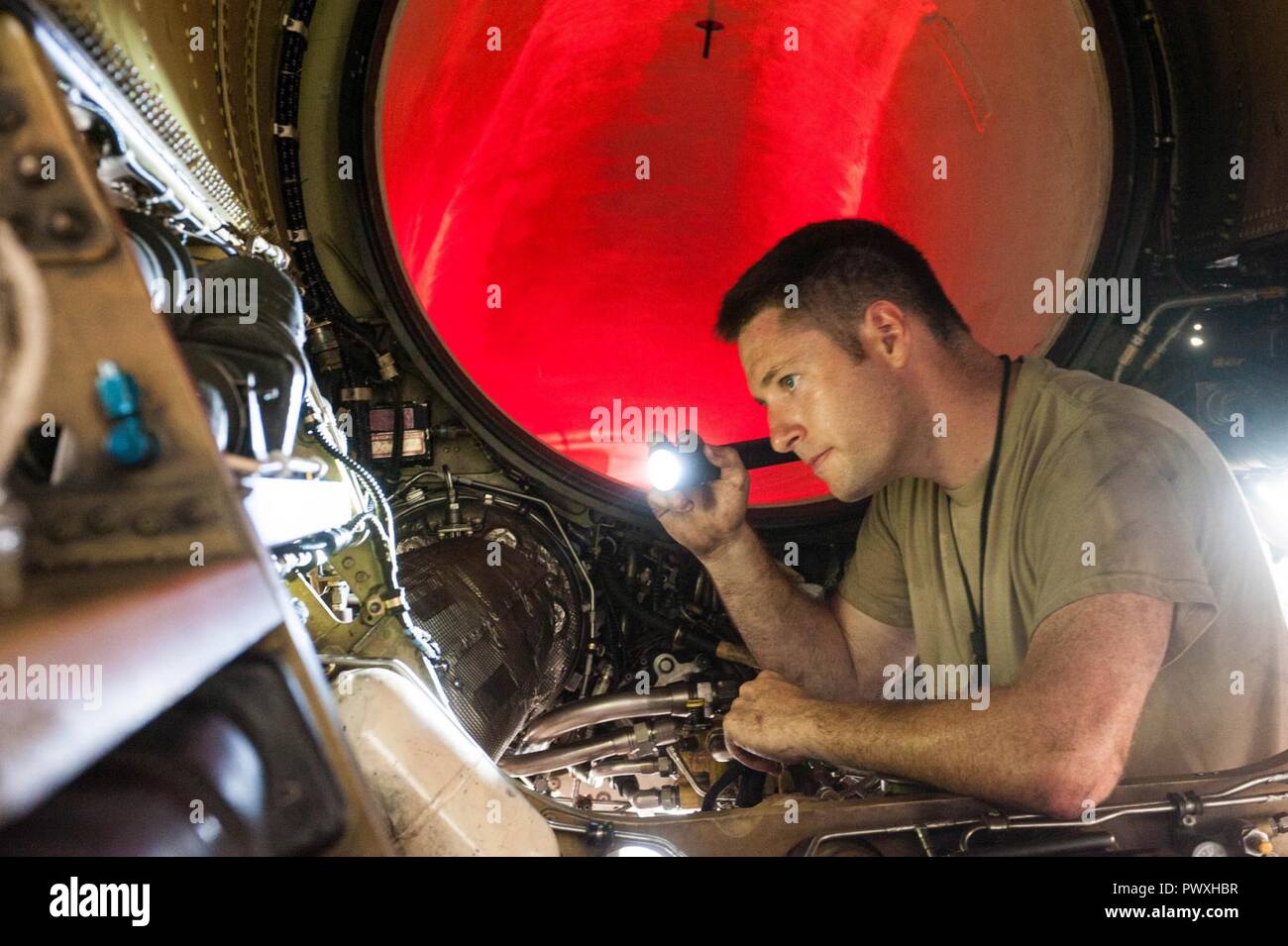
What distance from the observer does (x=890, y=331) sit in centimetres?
219

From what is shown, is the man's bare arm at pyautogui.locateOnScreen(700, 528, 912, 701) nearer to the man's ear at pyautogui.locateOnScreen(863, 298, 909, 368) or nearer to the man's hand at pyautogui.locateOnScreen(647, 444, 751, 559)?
the man's hand at pyautogui.locateOnScreen(647, 444, 751, 559)

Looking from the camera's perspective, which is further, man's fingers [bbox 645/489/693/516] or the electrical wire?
man's fingers [bbox 645/489/693/516]

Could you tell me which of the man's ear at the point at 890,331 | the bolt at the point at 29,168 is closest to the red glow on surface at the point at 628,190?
the man's ear at the point at 890,331

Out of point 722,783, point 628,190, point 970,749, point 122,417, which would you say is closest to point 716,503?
point 722,783

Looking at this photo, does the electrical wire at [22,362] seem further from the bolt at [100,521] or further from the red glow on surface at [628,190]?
the red glow on surface at [628,190]

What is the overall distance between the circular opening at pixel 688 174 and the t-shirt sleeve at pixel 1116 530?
0.83 m

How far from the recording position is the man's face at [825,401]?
A: 2191 mm

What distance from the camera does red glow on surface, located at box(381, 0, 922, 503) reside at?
2.81m

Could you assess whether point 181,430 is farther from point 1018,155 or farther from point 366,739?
point 1018,155

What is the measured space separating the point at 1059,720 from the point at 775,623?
88 centimetres

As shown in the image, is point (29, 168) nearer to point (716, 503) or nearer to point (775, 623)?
point (716, 503)

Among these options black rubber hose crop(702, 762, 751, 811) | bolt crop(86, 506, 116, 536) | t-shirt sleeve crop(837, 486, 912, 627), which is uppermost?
bolt crop(86, 506, 116, 536)

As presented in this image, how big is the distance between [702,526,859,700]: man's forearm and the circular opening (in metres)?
0.36

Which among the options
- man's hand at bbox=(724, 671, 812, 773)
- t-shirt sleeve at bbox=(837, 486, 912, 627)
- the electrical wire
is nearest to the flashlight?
t-shirt sleeve at bbox=(837, 486, 912, 627)
